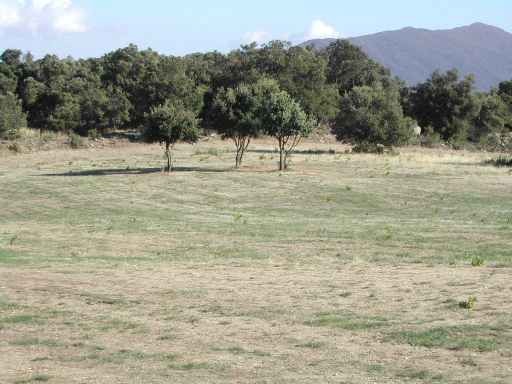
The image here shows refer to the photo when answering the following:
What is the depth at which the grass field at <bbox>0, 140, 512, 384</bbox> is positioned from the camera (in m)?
10.7

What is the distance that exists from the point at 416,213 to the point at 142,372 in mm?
24868

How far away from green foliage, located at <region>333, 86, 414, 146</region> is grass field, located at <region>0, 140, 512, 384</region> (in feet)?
85.6

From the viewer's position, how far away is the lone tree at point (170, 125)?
4725 centimetres

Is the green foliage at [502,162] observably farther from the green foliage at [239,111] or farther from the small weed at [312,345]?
the small weed at [312,345]

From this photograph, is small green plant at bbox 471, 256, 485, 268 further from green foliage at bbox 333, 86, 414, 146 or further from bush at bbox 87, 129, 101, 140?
bush at bbox 87, 129, 101, 140

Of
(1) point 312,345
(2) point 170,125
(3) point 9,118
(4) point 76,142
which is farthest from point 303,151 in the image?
(1) point 312,345

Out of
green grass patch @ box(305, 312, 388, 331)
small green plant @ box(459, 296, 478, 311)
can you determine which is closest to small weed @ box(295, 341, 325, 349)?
green grass patch @ box(305, 312, 388, 331)

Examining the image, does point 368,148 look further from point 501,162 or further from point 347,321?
point 347,321

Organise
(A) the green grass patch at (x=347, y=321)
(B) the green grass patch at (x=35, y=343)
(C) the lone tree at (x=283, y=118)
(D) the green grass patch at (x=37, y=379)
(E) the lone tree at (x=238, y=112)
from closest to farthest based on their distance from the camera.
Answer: (D) the green grass patch at (x=37, y=379), (B) the green grass patch at (x=35, y=343), (A) the green grass patch at (x=347, y=321), (C) the lone tree at (x=283, y=118), (E) the lone tree at (x=238, y=112)

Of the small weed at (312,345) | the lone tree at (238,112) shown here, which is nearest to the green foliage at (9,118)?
the lone tree at (238,112)

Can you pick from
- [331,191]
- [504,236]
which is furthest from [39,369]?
[331,191]

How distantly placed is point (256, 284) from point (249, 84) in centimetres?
4646

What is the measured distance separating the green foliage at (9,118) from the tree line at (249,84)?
0.30 ft

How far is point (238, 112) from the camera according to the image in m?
50.9
